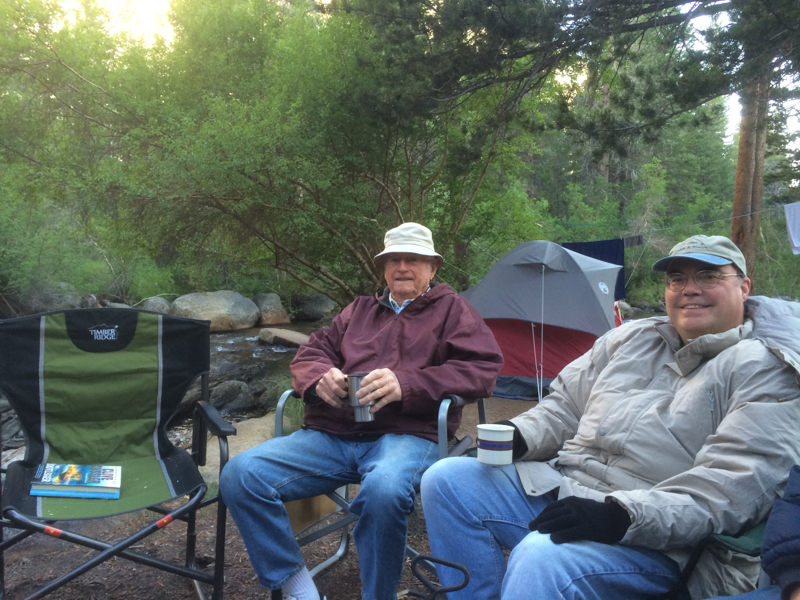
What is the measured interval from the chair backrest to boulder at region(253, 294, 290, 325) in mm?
13559

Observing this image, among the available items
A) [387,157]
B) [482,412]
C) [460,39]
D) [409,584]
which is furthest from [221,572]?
[387,157]

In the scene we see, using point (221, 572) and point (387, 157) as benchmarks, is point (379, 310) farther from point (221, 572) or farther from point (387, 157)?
point (387, 157)

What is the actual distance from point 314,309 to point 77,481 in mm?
14914

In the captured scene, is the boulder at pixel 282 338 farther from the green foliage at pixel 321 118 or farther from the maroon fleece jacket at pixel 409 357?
the maroon fleece jacket at pixel 409 357

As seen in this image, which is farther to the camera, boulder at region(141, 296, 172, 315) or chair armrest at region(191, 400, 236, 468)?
boulder at region(141, 296, 172, 315)

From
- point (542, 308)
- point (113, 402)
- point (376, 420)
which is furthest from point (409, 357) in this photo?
point (542, 308)

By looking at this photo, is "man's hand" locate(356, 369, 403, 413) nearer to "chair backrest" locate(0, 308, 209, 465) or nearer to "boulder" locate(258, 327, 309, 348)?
"chair backrest" locate(0, 308, 209, 465)

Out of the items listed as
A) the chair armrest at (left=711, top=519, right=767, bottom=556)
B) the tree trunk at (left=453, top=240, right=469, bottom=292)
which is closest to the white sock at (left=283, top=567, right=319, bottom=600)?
the chair armrest at (left=711, top=519, right=767, bottom=556)

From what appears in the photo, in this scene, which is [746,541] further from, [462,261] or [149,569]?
[462,261]

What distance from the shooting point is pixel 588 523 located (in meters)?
1.37

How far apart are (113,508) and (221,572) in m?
0.44

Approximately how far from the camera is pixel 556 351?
232 inches

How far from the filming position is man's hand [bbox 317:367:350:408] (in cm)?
217

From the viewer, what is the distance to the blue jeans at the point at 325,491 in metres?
1.85
